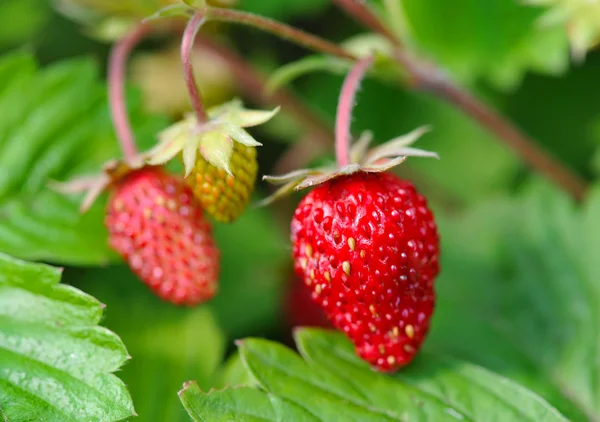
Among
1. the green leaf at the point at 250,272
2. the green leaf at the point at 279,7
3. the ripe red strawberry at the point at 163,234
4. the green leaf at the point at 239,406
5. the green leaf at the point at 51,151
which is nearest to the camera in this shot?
the green leaf at the point at 239,406

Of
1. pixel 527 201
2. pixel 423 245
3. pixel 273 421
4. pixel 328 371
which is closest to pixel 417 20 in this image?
pixel 527 201

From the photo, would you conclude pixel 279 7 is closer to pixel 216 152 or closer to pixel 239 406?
pixel 216 152

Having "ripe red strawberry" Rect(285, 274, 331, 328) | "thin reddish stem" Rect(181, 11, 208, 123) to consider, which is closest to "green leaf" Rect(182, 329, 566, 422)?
"thin reddish stem" Rect(181, 11, 208, 123)

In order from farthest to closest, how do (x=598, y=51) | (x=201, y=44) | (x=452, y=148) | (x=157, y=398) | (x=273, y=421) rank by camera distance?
(x=452, y=148) < (x=598, y=51) < (x=201, y=44) < (x=157, y=398) < (x=273, y=421)

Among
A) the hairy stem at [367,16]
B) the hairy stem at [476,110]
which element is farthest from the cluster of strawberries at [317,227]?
the hairy stem at [476,110]

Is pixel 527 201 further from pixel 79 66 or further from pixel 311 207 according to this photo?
pixel 79 66

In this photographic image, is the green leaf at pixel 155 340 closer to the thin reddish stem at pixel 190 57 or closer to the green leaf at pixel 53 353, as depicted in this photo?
the green leaf at pixel 53 353

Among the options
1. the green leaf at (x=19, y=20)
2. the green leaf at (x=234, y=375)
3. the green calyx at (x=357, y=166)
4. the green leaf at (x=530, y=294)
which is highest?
the green leaf at (x=19, y=20)

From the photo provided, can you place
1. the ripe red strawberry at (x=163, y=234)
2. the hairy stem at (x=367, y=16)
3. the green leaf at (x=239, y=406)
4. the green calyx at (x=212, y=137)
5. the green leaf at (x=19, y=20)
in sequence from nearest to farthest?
the green leaf at (x=239, y=406)
the green calyx at (x=212, y=137)
the ripe red strawberry at (x=163, y=234)
the hairy stem at (x=367, y=16)
the green leaf at (x=19, y=20)
